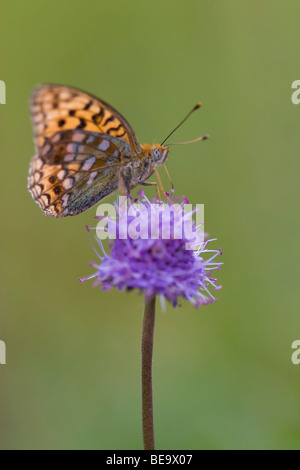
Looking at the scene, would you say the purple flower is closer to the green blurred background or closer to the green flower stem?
the green flower stem

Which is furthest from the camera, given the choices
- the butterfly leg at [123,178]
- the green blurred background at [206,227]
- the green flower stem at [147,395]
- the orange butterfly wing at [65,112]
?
the green blurred background at [206,227]

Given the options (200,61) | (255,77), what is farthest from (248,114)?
(200,61)

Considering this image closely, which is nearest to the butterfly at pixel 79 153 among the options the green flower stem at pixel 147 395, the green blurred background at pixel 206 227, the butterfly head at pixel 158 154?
the butterfly head at pixel 158 154

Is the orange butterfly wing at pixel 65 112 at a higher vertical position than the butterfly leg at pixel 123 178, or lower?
higher

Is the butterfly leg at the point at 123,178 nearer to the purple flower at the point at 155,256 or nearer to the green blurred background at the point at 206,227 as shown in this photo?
the purple flower at the point at 155,256

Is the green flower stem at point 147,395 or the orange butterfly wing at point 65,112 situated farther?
the orange butterfly wing at point 65,112

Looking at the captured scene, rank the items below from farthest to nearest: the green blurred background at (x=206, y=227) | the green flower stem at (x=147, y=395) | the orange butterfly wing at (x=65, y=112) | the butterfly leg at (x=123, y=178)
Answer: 1. the green blurred background at (x=206, y=227)
2. the butterfly leg at (x=123, y=178)
3. the orange butterfly wing at (x=65, y=112)
4. the green flower stem at (x=147, y=395)

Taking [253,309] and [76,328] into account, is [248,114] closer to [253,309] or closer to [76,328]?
[253,309]

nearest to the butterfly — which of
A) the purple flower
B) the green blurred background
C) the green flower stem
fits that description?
the purple flower
